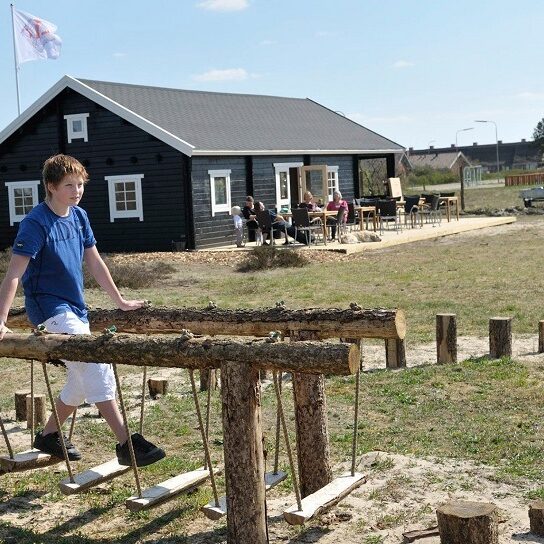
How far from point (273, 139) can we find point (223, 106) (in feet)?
10.1

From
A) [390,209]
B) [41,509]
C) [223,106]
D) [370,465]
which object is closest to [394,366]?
[370,465]

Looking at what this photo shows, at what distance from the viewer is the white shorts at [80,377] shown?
5363 millimetres

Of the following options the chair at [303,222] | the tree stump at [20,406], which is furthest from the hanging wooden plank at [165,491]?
the chair at [303,222]

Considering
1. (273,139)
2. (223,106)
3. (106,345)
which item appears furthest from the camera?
(223,106)

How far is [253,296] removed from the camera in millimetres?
15703

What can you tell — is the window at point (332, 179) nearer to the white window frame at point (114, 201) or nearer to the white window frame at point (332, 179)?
the white window frame at point (332, 179)

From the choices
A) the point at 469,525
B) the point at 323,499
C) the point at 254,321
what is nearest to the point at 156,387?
the point at 254,321

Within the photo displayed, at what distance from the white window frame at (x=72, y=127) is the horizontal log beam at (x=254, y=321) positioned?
826 inches

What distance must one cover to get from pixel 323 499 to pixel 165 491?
33.3 inches

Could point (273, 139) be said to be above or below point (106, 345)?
above

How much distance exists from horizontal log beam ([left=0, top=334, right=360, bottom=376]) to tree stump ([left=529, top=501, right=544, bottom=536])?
123 centimetres

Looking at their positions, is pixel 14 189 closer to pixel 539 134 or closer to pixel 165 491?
pixel 165 491

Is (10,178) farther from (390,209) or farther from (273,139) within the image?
(390,209)

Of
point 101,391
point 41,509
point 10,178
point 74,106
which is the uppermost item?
point 74,106
